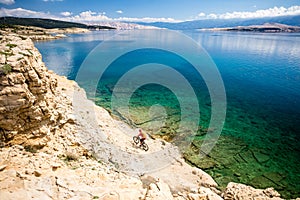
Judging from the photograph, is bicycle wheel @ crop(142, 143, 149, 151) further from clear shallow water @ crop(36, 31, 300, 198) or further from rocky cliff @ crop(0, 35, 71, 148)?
rocky cliff @ crop(0, 35, 71, 148)

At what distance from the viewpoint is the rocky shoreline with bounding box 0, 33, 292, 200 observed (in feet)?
26.9

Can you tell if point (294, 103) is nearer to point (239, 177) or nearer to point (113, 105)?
point (239, 177)

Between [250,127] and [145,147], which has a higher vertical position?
[145,147]

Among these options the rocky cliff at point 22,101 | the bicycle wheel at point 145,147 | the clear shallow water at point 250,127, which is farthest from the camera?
the bicycle wheel at point 145,147

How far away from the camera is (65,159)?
11312mm

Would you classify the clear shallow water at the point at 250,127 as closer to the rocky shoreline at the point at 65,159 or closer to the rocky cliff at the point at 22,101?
the rocky shoreline at the point at 65,159

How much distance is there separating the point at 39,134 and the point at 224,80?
40765 millimetres

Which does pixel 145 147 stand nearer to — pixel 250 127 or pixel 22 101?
pixel 22 101

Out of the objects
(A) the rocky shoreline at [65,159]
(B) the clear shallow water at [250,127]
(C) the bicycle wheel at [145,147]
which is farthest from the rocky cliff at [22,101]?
(B) the clear shallow water at [250,127]

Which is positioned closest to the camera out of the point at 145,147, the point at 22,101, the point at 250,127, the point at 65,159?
the point at 22,101

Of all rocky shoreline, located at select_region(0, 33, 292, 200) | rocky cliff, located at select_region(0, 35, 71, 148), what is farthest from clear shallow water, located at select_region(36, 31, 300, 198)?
rocky cliff, located at select_region(0, 35, 71, 148)

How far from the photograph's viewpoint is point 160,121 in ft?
75.5

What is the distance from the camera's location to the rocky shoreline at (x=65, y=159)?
26.9 ft

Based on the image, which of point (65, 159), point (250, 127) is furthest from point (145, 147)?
point (250, 127)
